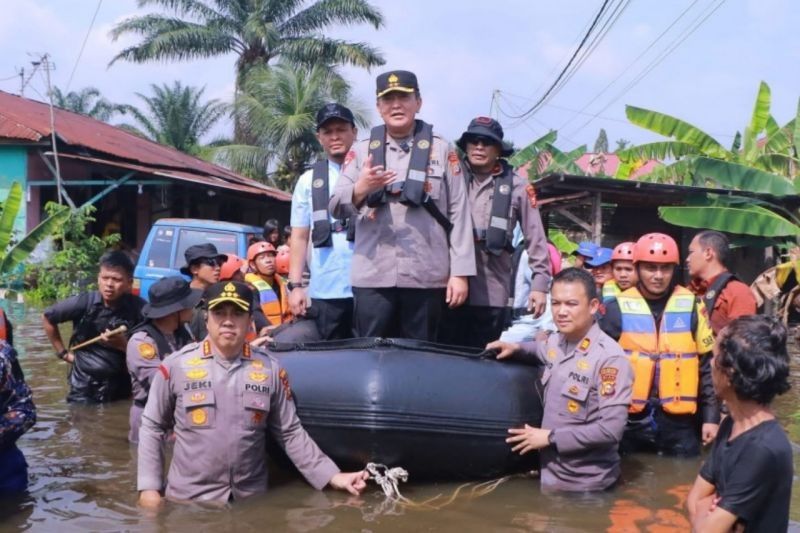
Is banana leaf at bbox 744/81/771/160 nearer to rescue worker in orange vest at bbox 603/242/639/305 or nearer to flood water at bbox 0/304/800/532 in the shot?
rescue worker in orange vest at bbox 603/242/639/305

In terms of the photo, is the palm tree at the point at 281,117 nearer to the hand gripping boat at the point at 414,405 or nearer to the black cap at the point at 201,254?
the black cap at the point at 201,254

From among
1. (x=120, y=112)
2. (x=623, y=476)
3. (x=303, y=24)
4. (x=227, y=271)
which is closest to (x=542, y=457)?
(x=623, y=476)

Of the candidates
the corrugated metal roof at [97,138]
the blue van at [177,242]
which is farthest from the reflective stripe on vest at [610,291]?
the corrugated metal roof at [97,138]

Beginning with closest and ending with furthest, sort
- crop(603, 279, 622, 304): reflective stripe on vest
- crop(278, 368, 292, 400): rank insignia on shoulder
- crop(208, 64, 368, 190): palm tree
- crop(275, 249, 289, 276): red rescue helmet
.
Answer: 1. crop(278, 368, 292, 400): rank insignia on shoulder
2. crop(603, 279, 622, 304): reflective stripe on vest
3. crop(275, 249, 289, 276): red rescue helmet
4. crop(208, 64, 368, 190): palm tree

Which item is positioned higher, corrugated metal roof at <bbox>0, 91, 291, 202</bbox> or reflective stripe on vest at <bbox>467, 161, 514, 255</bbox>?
corrugated metal roof at <bbox>0, 91, 291, 202</bbox>

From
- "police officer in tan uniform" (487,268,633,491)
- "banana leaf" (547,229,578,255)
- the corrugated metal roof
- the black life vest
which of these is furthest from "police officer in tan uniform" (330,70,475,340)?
the corrugated metal roof

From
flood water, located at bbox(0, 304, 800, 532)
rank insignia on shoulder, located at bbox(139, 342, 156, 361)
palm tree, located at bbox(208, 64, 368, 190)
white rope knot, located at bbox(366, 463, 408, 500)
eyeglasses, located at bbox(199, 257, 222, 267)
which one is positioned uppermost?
palm tree, located at bbox(208, 64, 368, 190)

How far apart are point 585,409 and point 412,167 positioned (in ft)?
4.83

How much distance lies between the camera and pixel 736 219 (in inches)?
395

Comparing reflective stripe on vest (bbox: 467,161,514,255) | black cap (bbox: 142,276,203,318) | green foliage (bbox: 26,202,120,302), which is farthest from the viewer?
green foliage (bbox: 26,202,120,302)

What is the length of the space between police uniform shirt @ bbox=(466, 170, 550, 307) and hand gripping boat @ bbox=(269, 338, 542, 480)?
0.47m

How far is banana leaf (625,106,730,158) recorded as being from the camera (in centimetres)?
1190

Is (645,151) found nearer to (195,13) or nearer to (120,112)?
(195,13)

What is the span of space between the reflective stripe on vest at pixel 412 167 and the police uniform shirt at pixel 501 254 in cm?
51
